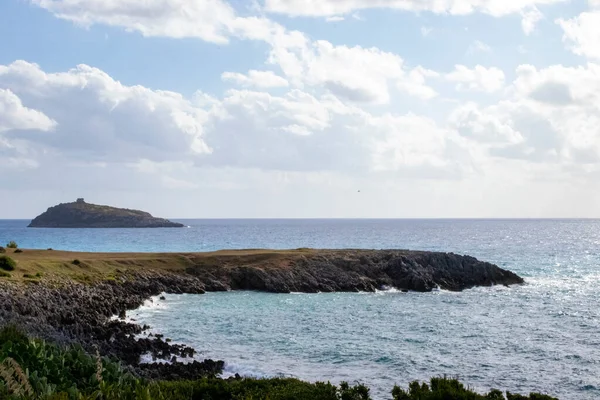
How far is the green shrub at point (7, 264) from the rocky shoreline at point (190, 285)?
14.3 feet

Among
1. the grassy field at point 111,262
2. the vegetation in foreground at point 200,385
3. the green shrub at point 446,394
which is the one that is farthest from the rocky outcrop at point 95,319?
the green shrub at point 446,394

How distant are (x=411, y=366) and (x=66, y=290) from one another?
105 ft

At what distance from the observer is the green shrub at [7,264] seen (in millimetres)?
54281

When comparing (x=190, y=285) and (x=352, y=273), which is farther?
(x=352, y=273)

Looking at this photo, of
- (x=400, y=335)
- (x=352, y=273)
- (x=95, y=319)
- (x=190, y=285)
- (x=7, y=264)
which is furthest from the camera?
(x=352, y=273)

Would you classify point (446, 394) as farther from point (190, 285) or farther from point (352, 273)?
point (352, 273)

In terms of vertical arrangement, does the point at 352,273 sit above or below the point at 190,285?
above

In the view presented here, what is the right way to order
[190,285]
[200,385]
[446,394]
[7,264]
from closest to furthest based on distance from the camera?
1. [446,394]
2. [200,385]
3. [7,264]
4. [190,285]

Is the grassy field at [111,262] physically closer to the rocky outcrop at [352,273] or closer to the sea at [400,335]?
the rocky outcrop at [352,273]

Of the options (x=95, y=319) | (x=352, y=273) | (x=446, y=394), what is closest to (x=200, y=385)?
(x=446, y=394)

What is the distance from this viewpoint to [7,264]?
54562 millimetres

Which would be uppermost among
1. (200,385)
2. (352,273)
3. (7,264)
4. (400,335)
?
(7,264)

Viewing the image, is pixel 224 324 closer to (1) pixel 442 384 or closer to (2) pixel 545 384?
(2) pixel 545 384

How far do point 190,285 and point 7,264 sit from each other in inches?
774
